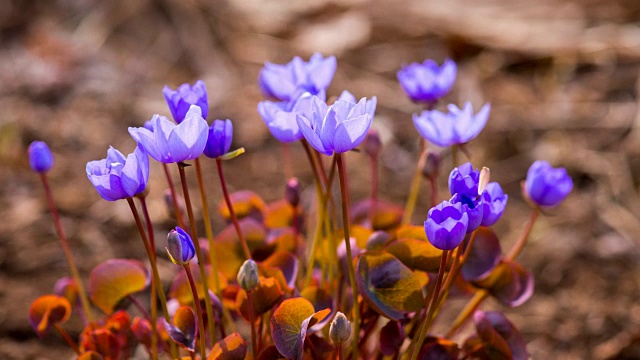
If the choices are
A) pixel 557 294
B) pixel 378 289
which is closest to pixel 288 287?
pixel 378 289

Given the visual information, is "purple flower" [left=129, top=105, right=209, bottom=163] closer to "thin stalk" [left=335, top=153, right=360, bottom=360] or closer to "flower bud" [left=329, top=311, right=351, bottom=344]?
"thin stalk" [left=335, top=153, right=360, bottom=360]

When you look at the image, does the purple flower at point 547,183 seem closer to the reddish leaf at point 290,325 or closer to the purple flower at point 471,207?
the purple flower at point 471,207

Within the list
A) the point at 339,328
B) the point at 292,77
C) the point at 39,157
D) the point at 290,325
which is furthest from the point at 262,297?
the point at 39,157

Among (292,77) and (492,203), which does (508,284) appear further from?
(292,77)

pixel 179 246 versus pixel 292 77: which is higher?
pixel 292 77

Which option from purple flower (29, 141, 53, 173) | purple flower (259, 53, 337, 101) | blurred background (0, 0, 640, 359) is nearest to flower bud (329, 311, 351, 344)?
purple flower (259, 53, 337, 101)

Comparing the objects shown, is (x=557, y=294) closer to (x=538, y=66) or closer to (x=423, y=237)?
(x=423, y=237)

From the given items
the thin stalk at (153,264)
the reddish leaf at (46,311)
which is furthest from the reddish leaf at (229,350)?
the reddish leaf at (46,311)
